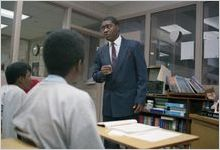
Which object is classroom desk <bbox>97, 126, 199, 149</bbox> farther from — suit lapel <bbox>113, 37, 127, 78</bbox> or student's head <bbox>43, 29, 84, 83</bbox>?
suit lapel <bbox>113, 37, 127, 78</bbox>

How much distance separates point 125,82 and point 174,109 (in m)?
1.56

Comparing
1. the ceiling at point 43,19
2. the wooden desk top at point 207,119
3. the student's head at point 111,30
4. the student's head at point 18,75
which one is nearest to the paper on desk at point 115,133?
the student's head at point 18,75

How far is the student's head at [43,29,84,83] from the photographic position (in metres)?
0.99

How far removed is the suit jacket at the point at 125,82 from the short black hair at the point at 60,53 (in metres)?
1.13

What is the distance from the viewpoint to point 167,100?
357 centimetres

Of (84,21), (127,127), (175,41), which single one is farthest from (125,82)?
(84,21)

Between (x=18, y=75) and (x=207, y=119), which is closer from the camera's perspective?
(x=18, y=75)

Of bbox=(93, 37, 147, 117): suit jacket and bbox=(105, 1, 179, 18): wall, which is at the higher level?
bbox=(105, 1, 179, 18): wall

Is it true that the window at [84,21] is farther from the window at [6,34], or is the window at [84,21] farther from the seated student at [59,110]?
the seated student at [59,110]

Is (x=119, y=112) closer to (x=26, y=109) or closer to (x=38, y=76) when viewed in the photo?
(x=26, y=109)

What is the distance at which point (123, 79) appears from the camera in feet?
7.02

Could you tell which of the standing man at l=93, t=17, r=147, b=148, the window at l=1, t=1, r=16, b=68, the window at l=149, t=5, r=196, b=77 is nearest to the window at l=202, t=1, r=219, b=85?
the window at l=149, t=5, r=196, b=77

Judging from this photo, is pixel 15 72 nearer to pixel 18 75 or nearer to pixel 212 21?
pixel 18 75

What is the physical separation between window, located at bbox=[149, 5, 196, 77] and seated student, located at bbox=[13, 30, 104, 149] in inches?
128
